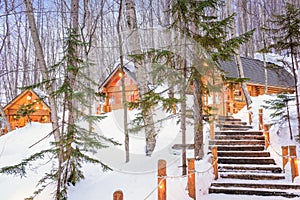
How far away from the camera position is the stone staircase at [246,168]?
5220 millimetres

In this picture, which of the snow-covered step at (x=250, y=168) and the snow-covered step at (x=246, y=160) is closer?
the snow-covered step at (x=250, y=168)

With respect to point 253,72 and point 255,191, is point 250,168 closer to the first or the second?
point 255,191

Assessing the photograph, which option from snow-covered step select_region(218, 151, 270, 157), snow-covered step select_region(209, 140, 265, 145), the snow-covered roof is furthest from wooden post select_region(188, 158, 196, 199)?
the snow-covered roof

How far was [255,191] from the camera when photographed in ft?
17.0

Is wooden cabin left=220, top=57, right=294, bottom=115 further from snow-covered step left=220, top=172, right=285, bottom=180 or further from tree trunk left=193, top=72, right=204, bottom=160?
tree trunk left=193, top=72, right=204, bottom=160

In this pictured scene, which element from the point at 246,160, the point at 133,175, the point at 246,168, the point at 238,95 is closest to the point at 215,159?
the point at 246,168

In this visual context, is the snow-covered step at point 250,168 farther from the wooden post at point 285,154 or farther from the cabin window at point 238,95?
the cabin window at point 238,95

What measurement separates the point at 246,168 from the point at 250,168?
101 mm

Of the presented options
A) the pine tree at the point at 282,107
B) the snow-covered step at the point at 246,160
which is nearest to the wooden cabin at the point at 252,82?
the pine tree at the point at 282,107

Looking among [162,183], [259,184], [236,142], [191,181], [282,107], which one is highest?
[282,107]

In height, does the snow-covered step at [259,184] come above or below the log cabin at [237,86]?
below

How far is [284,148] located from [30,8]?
7.68 m

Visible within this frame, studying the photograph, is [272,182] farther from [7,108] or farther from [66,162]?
[7,108]

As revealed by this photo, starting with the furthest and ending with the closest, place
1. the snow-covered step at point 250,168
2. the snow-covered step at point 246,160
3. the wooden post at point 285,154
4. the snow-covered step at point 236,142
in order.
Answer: the snow-covered step at point 236,142, the snow-covered step at point 246,160, the snow-covered step at point 250,168, the wooden post at point 285,154
